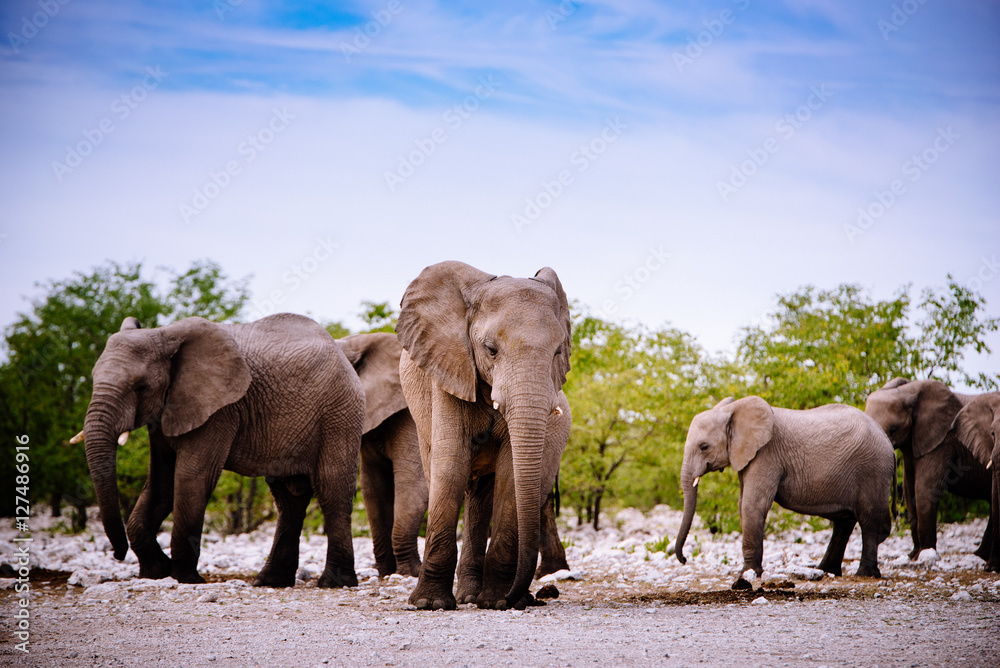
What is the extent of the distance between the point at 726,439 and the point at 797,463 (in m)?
1.01

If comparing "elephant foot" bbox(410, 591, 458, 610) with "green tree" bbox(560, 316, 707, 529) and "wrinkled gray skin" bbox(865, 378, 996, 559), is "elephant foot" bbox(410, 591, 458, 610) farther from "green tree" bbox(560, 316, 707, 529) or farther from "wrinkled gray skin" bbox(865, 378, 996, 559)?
"green tree" bbox(560, 316, 707, 529)

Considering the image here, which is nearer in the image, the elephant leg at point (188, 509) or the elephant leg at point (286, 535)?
the elephant leg at point (188, 509)

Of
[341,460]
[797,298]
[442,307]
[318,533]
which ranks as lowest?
[318,533]

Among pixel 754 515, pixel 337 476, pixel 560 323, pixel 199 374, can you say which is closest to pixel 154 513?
pixel 199 374

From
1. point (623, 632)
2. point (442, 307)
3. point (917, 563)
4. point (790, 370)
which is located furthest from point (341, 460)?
point (790, 370)

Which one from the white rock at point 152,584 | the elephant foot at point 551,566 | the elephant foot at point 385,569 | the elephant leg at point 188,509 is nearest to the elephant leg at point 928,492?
the elephant foot at point 551,566

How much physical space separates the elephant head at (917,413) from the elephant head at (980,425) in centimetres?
100

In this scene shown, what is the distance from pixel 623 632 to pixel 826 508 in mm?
6664

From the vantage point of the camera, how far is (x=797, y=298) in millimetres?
19422

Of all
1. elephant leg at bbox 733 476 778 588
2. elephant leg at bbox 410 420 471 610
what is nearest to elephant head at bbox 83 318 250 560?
elephant leg at bbox 410 420 471 610

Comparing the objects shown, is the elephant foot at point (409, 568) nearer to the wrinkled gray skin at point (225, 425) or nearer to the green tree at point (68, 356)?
the wrinkled gray skin at point (225, 425)

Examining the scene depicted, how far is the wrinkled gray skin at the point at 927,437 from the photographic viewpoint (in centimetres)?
1459

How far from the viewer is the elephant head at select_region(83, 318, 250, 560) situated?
1000cm

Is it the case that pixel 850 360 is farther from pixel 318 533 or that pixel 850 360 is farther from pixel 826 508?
pixel 318 533
